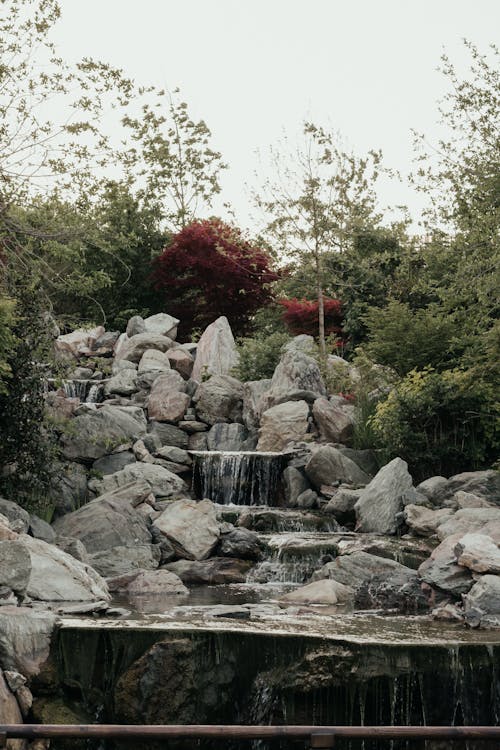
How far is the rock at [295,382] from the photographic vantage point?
16844mm

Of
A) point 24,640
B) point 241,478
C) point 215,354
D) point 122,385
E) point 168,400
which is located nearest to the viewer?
point 24,640

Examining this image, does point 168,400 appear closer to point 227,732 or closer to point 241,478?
point 241,478

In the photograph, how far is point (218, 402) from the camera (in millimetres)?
17219

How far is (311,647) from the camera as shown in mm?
7094

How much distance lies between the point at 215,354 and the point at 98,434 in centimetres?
608

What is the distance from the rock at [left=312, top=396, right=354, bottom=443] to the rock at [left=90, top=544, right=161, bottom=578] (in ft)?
18.3

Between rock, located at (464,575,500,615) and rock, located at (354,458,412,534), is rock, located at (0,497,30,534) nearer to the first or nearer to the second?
rock, located at (354,458,412,534)

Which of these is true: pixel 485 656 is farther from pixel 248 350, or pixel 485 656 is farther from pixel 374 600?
pixel 248 350

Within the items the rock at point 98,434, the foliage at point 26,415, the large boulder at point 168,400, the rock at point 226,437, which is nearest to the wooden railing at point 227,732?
the foliage at point 26,415

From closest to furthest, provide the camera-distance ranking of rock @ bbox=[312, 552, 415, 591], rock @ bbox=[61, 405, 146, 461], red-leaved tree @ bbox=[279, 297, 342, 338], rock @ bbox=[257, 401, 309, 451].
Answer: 1. rock @ bbox=[312, 552, 415, 591]
2. rock @ bbox=[61, 405, 146, 461]
3. rock @ bbox=[257, 401, 309, 451]
4. red-leaved tree @ bbox=[279, 297, 342, 338]

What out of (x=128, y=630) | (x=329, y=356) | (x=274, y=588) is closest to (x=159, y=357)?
(x=329, y=356)

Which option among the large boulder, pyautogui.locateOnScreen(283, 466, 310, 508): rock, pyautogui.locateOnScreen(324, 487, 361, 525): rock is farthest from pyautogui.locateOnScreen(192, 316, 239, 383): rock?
pyautogui.locateOnScreen(324, 487, 361, 525): rock

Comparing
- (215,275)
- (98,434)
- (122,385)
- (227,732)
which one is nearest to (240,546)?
(98,434)

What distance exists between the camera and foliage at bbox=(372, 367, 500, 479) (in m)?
14.0
